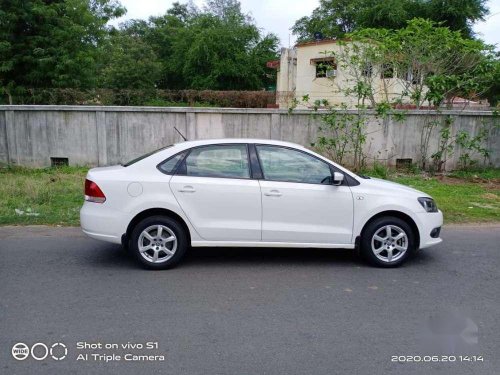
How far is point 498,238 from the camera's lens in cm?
678

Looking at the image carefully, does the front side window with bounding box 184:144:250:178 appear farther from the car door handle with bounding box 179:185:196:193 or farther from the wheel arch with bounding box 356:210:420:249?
the wheel arch with bounding box 356:210:420:249

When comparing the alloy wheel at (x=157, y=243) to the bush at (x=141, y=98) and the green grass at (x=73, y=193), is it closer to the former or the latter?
the green grass at (x=73, y=193)

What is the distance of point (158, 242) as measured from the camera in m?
5.13

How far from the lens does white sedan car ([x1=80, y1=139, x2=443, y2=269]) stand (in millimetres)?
5090

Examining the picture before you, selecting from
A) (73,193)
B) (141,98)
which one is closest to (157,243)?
(73,193)

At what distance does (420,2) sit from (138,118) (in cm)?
2464

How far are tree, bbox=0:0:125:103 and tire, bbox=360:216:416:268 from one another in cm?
1628

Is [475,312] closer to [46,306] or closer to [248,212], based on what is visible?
[248,212]

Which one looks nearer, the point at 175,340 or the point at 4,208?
the point at 175,340

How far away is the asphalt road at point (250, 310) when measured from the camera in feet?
10.8

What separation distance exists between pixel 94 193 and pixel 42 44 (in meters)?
15.7

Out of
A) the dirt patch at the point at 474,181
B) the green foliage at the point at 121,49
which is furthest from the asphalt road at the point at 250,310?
the green foliage at the point at 121,49

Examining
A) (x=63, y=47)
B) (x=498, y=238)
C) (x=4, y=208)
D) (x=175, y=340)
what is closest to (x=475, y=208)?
(x=498, y=238)

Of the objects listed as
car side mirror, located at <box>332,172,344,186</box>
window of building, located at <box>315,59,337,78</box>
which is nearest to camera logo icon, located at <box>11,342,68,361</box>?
car side mirror, located at <box>332,172,344,186</box>
